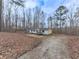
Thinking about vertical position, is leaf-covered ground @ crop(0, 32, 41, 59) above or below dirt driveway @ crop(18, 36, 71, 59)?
above

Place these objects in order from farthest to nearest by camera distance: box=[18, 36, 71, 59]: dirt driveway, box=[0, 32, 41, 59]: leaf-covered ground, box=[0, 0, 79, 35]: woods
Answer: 1. box=[0, 0, 79, 35]: woods
2. box=[0, 32, 41, 59]: leaf-covered ground
3. box=[18, 36, 71, 59]: dirt driveway

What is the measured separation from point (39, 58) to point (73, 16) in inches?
1533

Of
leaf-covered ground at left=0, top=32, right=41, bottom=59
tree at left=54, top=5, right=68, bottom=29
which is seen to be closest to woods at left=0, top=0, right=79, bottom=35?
tree at left=54, top=5, right=68, bottom=29

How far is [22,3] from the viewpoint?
3966 cm

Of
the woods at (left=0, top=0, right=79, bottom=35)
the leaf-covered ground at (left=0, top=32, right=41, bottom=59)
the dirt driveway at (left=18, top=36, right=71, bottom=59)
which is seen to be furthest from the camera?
the woods at (left=0, top=0, right=79, bottom=35)

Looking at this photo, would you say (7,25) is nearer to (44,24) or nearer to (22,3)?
(22,3)

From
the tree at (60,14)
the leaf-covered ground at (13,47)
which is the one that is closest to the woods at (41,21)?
the tree at (60,14)

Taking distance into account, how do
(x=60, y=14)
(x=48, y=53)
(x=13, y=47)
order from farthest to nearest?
(x=60, y=14), (x=13, y=47), (x=48, y=53)

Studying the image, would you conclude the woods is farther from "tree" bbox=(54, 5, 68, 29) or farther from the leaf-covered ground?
the leaf-covered ground

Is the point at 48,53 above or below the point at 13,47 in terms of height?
below

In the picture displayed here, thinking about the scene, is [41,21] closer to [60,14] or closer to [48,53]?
[60,14]

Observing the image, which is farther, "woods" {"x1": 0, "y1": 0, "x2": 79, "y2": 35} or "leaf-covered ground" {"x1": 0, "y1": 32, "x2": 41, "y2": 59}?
"woods" {"x1": 0, "y1": 0, "x2": 79, "y2": 35}

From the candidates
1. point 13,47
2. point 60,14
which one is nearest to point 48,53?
point 13,47

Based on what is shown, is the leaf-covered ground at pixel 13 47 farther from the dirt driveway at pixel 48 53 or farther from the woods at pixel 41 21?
the woods at pixel 41 21
